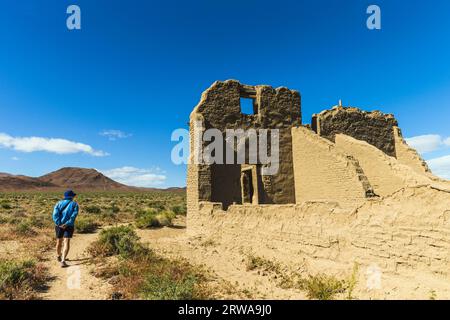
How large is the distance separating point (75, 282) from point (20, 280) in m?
1.01

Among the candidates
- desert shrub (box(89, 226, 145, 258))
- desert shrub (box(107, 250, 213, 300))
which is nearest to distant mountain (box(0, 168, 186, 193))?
desert shrub (box(89, 226, 145, 258))

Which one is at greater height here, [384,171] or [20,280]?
[384,171]

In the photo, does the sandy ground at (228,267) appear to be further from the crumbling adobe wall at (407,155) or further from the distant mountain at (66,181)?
the distant mountain at (66,181)

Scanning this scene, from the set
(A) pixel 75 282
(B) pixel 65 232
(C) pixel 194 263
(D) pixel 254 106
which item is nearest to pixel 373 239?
(C) pixel 194 263

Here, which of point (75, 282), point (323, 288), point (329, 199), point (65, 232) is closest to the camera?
point (323, 288)

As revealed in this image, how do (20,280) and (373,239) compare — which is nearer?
(373,239)

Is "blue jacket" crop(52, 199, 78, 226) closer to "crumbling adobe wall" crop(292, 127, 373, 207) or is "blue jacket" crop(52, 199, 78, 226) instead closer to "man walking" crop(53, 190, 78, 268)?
"man walking" crop(53, 190, 78, 268)

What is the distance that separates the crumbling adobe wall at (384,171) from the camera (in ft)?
30.4

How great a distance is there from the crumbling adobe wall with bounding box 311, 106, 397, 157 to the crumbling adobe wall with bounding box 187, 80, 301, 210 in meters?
1.13

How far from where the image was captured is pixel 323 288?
5.50 meters

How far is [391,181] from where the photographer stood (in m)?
9.90

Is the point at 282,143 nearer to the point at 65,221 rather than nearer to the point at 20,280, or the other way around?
the point at 65,221

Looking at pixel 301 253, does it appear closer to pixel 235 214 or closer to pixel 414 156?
pixel 235 214
